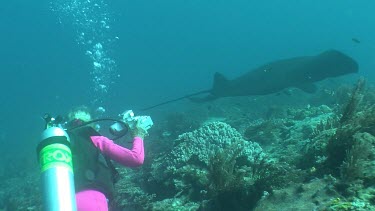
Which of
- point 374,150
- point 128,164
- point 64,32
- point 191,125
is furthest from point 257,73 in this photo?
point 64,32

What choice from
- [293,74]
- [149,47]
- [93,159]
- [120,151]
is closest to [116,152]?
[120,151]

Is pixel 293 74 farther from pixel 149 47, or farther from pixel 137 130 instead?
pixel 149 47

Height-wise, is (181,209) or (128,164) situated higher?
(128,164)

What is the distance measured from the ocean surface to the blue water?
0.35 meters

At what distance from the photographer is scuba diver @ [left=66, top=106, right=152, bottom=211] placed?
4.13 meters

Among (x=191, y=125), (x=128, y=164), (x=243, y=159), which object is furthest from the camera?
(x=191, y=125)

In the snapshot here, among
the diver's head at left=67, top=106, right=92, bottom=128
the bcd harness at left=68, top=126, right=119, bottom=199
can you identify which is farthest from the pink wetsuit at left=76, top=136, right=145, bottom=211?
the diver's head at left=67, top=106, right=92, bottom=128

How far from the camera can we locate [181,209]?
564cm

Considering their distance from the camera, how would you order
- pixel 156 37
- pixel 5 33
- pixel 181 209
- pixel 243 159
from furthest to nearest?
pixel 156 37 → pixel 5 33 → pixel 243 159 → pixel 181 209

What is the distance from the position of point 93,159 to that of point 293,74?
11679 millimetres

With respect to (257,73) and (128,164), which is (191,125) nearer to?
(257,73)

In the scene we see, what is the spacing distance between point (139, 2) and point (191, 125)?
147 m

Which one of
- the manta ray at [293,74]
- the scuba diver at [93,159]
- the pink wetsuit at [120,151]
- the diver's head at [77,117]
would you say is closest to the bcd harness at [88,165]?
the scuba diver at [93,159]

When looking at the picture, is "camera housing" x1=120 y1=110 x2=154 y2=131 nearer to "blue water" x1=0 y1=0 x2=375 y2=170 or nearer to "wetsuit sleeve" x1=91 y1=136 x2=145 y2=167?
"wetsuit sleeve" x1=91 y1=136 x2=145 y2=167
